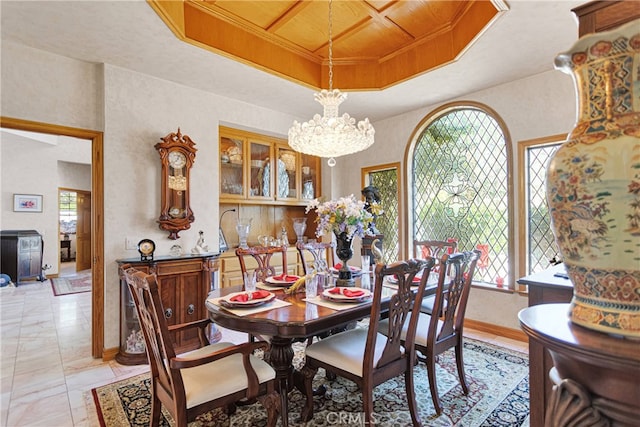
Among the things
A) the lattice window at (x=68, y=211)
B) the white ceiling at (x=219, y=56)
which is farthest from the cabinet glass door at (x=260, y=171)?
the lattice window at (x=68, y=211)

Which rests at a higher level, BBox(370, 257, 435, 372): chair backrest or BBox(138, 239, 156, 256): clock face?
BBox(138, 239, 156, 256): clock face

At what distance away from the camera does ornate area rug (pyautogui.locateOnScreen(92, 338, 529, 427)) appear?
77.8 inches

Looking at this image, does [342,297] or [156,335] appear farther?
[342,297]

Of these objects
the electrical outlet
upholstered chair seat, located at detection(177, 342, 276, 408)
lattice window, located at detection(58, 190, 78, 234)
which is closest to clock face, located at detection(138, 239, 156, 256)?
the electrical outlet

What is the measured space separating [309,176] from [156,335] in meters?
3.70

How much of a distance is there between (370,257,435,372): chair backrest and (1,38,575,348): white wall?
2.14 meters

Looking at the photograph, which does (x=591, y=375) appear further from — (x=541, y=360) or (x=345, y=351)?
(x=345, y=351)

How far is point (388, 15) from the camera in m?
2.84

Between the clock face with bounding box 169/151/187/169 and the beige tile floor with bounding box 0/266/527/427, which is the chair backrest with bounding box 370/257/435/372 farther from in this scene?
the clock face with bounding box 169/151/187/169

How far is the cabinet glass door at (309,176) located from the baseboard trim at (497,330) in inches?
107

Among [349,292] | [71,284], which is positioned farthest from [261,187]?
[71,284]

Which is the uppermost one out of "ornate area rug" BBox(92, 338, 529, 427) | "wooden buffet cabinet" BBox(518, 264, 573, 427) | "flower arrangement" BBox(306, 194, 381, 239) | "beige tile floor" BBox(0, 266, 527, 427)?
"flower arrangement" BBox(306, 194, 381, 239)

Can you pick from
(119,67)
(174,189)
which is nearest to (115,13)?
(119,67)

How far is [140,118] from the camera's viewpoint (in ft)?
10.4
